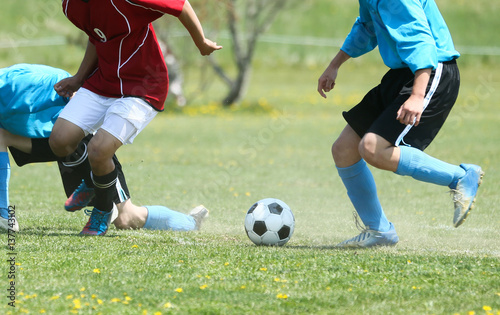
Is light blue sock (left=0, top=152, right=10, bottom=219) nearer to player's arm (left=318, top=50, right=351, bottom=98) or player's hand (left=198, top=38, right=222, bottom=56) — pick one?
player's hand (left=198, top=38, right=222, bottom=56)

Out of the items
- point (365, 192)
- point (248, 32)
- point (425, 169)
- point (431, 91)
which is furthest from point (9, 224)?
point (248, 32)

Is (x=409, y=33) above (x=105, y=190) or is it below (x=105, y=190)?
above

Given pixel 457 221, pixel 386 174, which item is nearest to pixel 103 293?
pixel 457 221

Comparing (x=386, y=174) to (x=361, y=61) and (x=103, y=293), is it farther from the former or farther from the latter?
(x=361, y=61)

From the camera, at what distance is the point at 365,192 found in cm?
495

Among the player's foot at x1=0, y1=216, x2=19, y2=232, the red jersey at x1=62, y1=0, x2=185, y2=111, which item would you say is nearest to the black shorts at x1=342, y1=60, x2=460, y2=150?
the red jersey at x1=62, y1=0, x2=185, y2=111

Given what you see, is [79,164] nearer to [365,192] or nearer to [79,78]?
[79,78]

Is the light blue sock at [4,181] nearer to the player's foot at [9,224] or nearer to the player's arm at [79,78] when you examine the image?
the player's foot at [9,224]

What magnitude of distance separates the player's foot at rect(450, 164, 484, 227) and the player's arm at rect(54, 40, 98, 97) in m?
2.85

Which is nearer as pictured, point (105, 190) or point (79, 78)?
point (105, 190)

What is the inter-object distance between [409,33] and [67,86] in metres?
2.66

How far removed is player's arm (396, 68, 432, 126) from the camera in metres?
4.23

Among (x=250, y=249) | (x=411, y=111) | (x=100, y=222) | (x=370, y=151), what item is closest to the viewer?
(x=411, y=111)

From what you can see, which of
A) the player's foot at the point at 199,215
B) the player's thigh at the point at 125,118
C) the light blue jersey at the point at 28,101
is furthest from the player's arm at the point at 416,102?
the light blue jersey at the point at 28,101
